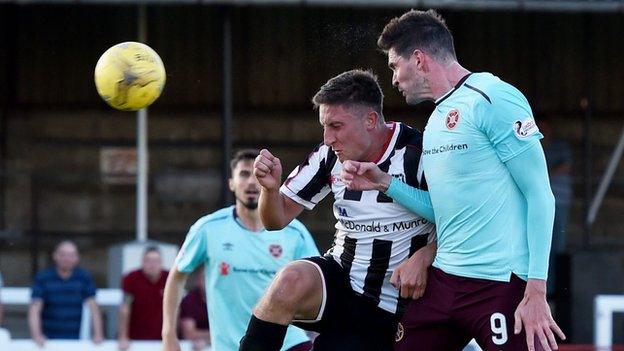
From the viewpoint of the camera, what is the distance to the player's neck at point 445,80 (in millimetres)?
5789

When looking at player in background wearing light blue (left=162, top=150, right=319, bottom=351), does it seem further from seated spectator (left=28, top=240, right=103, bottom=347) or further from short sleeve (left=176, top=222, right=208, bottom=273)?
seated spectator (left=28, top=240, right=103, bottom=347)

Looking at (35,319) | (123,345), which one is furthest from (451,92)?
(35,319)

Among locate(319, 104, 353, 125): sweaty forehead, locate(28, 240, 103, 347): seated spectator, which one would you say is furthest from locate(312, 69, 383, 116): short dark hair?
locate(28, 240, 103, 347): seated spectator

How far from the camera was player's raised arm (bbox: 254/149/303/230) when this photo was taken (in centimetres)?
587

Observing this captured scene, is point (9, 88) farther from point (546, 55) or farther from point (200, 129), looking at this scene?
point (546, 55)

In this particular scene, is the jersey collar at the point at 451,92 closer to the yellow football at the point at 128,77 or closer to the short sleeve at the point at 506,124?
the short sleeve at the point at 506,124

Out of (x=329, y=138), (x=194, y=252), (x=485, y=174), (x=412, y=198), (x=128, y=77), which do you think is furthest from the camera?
(x=194, y=252)

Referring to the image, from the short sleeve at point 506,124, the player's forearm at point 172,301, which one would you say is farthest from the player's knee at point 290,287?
the player's forearm at point 172,301

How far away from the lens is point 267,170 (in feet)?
19.3

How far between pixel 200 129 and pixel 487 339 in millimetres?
10893

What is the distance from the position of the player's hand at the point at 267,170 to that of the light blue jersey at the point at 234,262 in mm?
1792

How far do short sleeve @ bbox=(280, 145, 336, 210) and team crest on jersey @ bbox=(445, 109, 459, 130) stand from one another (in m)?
0.74

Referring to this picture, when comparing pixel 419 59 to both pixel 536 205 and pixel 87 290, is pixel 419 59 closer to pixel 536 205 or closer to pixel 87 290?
pixel 536 205

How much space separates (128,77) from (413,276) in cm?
204
